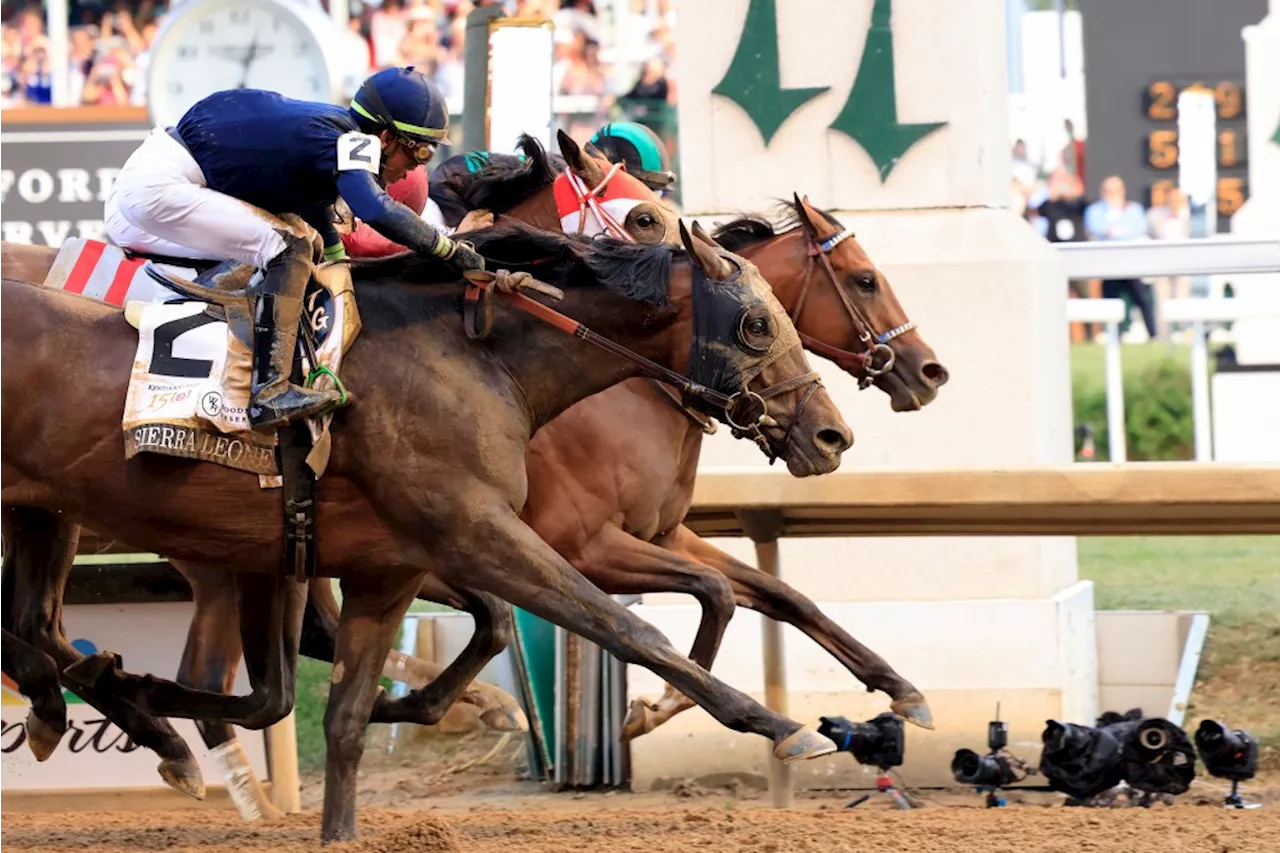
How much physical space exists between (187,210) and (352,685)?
50.4 inches

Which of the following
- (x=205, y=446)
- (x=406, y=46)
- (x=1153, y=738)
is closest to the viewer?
(x=205, y=446)

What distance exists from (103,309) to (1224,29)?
45.4ft

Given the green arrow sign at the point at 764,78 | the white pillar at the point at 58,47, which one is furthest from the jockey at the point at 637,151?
the white pillar at the point at 58,47

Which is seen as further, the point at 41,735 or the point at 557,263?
the point at 41,735

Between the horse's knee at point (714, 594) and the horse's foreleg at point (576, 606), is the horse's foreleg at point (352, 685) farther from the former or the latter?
the horse's knee at point (714, 594)

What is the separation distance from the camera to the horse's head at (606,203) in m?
6.05

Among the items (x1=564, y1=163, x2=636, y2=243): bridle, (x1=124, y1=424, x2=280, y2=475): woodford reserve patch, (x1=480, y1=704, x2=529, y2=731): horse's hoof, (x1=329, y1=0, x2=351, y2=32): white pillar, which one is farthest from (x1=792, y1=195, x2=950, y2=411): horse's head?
(x1=329, y1=0, x2=351, y2=32): white pillar

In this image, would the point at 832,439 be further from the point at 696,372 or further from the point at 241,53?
the point at 241,53

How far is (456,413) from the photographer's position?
191 inches

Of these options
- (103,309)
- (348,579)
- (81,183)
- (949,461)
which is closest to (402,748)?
(949,461)

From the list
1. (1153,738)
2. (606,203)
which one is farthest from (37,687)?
(1153,738)

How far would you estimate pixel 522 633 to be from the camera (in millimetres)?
7773

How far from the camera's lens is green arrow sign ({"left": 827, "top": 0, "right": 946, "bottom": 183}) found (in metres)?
7.96

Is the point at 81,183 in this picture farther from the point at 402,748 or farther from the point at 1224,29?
the point at 1224,29
